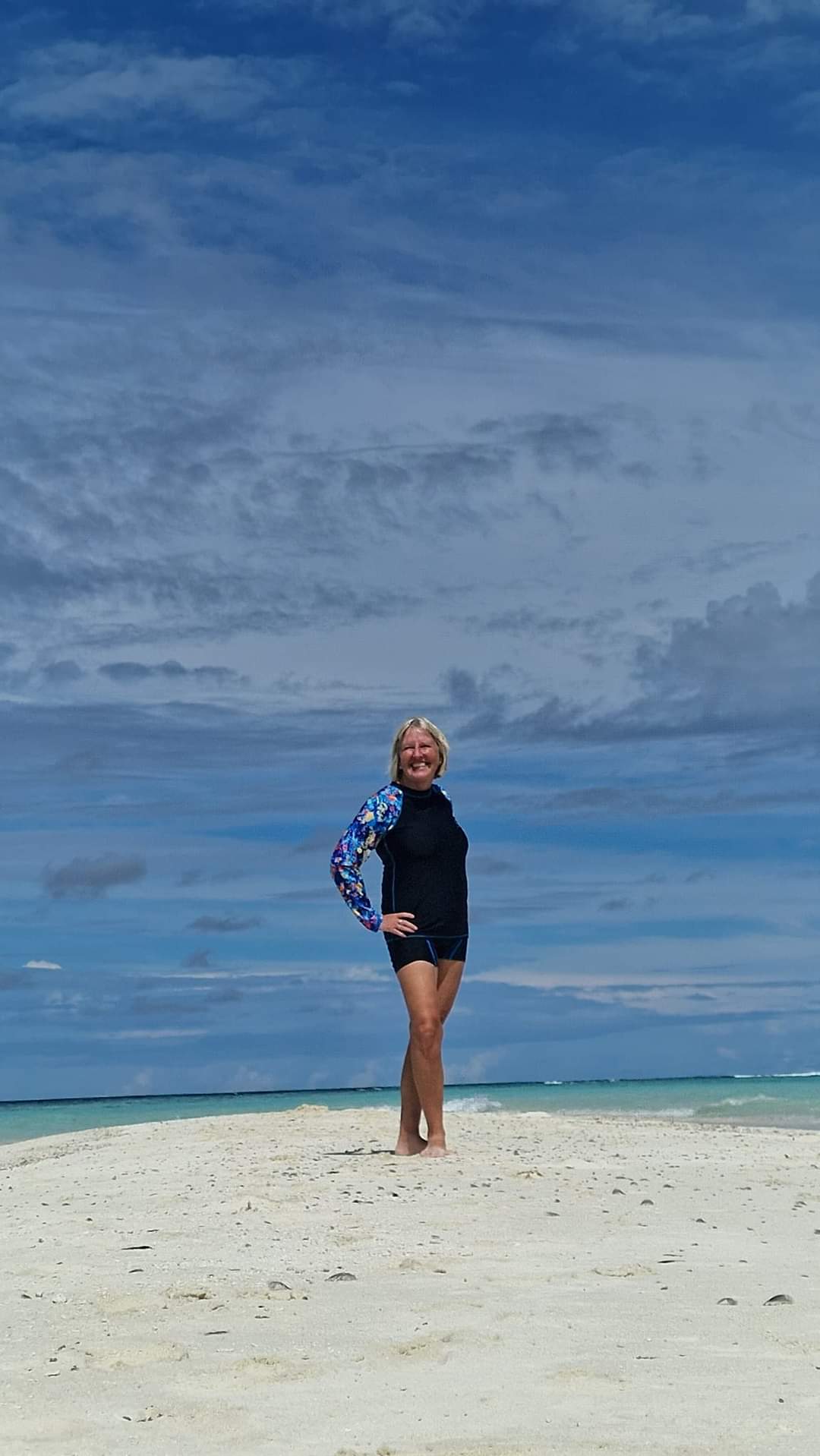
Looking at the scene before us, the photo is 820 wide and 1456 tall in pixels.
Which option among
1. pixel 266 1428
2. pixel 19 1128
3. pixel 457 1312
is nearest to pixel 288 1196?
pixel 457 1312

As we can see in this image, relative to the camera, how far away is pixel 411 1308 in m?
5.47

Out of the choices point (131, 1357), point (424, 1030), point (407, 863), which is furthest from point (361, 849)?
point (131, 1357)

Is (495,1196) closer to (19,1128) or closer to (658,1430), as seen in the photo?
(658,1430)

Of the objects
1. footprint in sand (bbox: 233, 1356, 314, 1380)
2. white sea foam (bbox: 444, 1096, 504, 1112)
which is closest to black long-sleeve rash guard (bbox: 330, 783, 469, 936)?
footprint in sand (bbox: 233, 1356, 314, 1380)

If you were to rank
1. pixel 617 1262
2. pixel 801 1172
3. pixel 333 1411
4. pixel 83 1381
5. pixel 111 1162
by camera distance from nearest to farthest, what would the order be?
pixel 333 1411
pixel 83 1381
pixel 617 1262
pixel 801 1172
pixel 111 1162

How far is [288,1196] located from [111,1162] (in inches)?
128

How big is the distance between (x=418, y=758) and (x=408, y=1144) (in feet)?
8.84

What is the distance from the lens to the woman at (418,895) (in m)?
9.95

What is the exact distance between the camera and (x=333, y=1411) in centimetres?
417

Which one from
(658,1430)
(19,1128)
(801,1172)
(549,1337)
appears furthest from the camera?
(19,1128)

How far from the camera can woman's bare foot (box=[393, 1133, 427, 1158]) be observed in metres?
10.3

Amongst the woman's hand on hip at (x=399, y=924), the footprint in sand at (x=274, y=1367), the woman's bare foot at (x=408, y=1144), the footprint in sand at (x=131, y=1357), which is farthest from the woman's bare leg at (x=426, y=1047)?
the footprint in sand at (x=274, y=1367)

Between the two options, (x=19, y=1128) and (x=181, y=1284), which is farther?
(x=19, y=1128)

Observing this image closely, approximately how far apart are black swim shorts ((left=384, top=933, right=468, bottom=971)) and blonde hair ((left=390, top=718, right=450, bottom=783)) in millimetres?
1115
